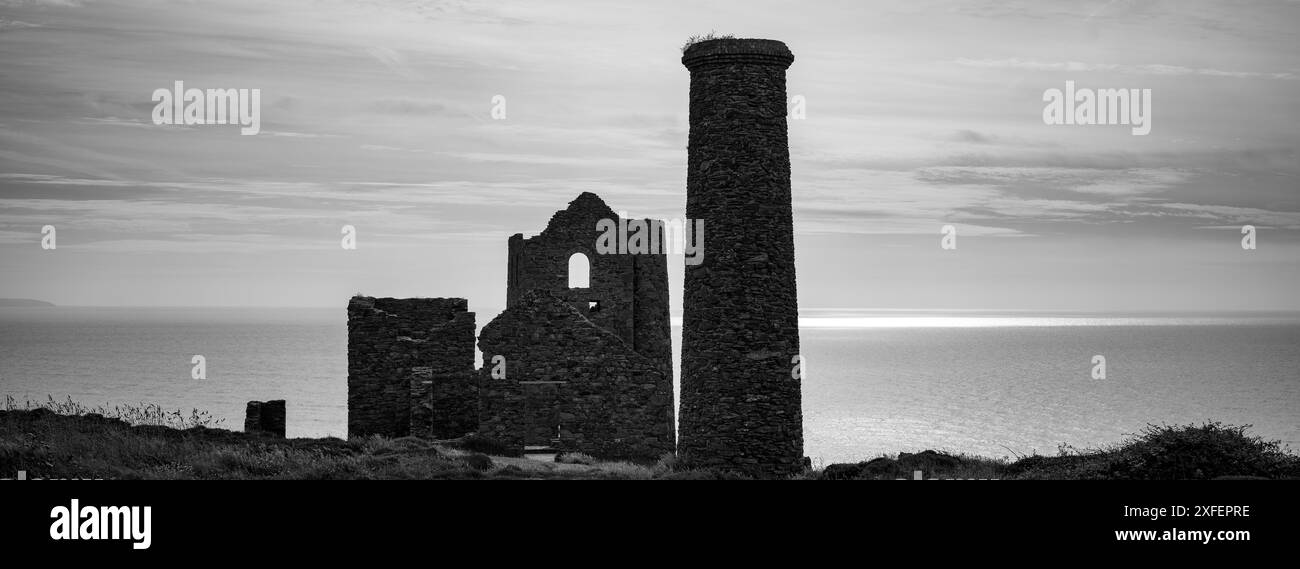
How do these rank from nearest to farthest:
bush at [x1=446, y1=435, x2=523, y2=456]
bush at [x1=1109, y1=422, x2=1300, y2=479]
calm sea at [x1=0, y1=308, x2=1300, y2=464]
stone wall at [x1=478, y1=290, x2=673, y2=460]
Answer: bush at [x1=1109, y1=422, x2=1300, y2=479] < bush at [x1=446, y1=435, x2=523, y2=456] < stone wall at [x1=478, y1=290, x2=673, y2=460] < calm sea at [x1=0, y1=308, x2=1300, y2=464]

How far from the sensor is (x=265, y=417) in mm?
33281

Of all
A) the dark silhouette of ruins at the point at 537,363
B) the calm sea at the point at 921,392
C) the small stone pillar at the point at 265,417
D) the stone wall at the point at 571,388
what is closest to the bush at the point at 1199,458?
the stone wall at the point at 571,388

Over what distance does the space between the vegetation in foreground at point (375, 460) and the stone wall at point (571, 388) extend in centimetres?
276

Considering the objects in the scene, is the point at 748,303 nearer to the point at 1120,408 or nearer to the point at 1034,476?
the point at 1034,476

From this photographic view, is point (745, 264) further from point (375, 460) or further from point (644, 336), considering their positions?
point (644, 336)

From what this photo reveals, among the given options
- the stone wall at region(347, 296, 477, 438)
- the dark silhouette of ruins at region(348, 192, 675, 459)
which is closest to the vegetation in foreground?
the dark silhouette of ruins at region(348, 192, 675, 459)

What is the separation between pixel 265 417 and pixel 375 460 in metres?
9.38

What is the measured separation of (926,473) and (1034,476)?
2.79 m

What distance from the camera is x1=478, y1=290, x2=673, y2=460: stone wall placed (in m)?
32.1

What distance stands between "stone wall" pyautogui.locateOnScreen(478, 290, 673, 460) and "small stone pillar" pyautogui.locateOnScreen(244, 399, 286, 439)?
230 inches

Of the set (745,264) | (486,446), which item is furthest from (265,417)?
(745,264)

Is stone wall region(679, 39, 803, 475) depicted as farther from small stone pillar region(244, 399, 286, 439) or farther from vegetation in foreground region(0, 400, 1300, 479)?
small stone pillar region(244, 399, 286, 439)
